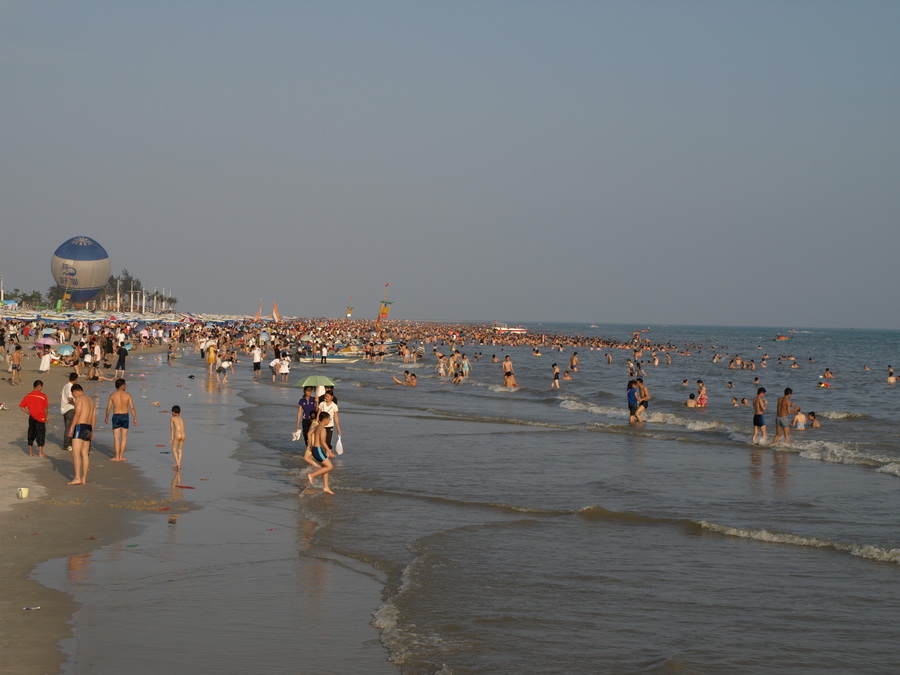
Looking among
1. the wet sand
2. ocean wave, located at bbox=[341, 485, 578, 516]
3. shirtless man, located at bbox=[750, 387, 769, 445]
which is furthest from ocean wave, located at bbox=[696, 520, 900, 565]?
shirtless man, located at bbox=[750, 387, 769, 445]

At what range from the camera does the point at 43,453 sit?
15.0 metres

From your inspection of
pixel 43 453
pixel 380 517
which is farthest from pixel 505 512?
pixel 43 453

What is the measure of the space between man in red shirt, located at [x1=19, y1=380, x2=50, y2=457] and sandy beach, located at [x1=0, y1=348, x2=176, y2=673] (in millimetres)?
298

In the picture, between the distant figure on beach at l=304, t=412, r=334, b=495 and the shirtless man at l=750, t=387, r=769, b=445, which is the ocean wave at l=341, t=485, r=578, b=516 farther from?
the shirtless man at l=750, t=387, r=769, b=445

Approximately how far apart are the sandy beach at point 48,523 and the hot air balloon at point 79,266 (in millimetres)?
72596

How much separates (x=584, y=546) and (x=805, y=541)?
2729 mm

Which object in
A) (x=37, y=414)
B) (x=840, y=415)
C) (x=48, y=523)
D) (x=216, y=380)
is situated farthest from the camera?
(x=216, y=380)

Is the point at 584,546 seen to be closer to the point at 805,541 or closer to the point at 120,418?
the point at 805,541

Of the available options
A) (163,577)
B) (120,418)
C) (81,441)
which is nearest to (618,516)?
(163,577)

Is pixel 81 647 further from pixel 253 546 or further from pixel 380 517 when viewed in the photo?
pixel 380 517

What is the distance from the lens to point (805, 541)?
10.6 metres

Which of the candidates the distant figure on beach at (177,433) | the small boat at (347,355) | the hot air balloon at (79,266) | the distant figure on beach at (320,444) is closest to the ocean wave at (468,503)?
the distant figure on beach at (320,444)

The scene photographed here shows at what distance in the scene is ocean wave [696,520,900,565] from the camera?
32.5 ft

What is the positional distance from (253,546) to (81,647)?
10.9 feet
